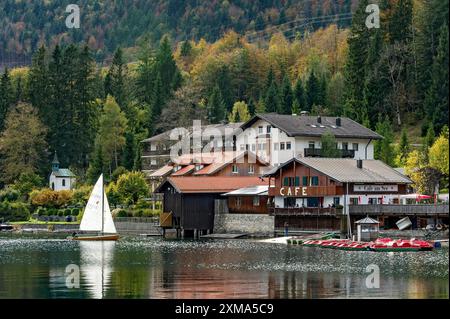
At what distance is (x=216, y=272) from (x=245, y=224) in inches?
1526

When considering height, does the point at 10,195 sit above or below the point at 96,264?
above

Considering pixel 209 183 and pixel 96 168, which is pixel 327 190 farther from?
pixel 96 168

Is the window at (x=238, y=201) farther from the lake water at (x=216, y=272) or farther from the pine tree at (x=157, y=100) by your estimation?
the pine tree at (x=157, y=100)

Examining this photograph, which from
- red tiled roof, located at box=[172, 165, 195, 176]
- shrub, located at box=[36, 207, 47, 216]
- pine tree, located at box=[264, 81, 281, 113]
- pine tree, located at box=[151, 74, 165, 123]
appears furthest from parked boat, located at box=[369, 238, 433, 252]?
pine tree, located at box=[151, 74, 165, 123]

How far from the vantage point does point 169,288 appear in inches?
1882

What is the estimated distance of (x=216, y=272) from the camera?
55.3m

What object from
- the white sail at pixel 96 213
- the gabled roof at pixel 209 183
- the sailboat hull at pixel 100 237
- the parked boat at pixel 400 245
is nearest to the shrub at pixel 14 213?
the gabled roof at pixel 209 183

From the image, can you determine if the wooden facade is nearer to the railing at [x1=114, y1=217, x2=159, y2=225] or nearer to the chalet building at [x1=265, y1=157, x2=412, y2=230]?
the chalet building at [x1=265, y1=157, x2=412, y2=230]

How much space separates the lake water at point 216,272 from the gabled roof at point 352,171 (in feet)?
36.3

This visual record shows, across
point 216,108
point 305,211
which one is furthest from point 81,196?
point 305,211

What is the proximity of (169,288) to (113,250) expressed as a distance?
28.6 m

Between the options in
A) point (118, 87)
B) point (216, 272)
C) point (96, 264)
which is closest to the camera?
point (216, 272)
